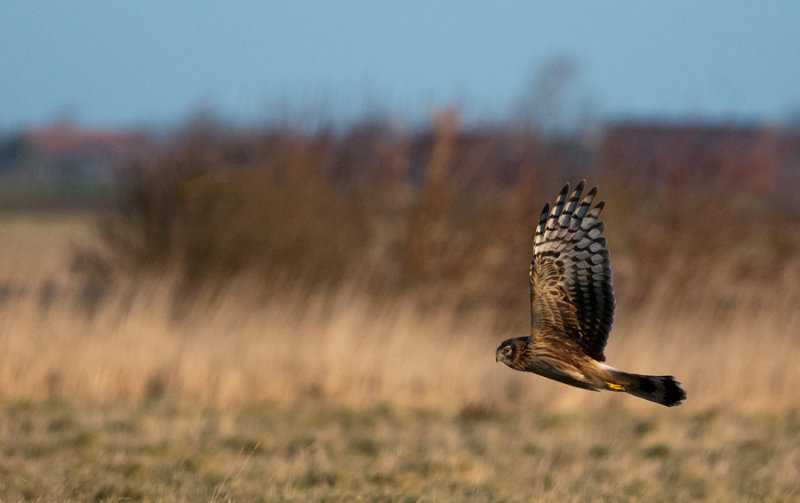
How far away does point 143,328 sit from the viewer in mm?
10266

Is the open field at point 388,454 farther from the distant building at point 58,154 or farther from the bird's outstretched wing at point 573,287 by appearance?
the distant building at point 58,154

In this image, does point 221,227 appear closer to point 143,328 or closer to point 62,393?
point 143,328

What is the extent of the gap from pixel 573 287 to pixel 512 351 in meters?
0.37

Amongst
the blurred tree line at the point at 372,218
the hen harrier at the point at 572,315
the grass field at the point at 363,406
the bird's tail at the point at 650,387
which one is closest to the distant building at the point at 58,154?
the blurred tree line at the point at 372,218

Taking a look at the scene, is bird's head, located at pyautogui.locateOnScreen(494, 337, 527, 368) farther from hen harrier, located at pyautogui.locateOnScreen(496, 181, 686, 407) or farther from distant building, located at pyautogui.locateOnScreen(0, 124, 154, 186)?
distant building, located at pyautogui.locateOnScreen(0, 124, 154, 186)

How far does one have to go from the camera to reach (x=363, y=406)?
9.59 meters

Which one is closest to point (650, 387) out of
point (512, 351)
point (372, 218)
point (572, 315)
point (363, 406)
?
point (572, 315)

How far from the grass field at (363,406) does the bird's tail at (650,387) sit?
1306 mm

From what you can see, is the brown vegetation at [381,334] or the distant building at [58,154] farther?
the distant building at [58,154]

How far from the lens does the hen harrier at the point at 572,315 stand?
4.51m

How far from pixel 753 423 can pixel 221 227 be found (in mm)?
6116

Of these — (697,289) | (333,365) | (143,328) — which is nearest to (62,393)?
(143,328)

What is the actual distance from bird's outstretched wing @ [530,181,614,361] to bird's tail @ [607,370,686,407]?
0.20m

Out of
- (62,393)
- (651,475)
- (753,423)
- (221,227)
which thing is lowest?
(62,393)
